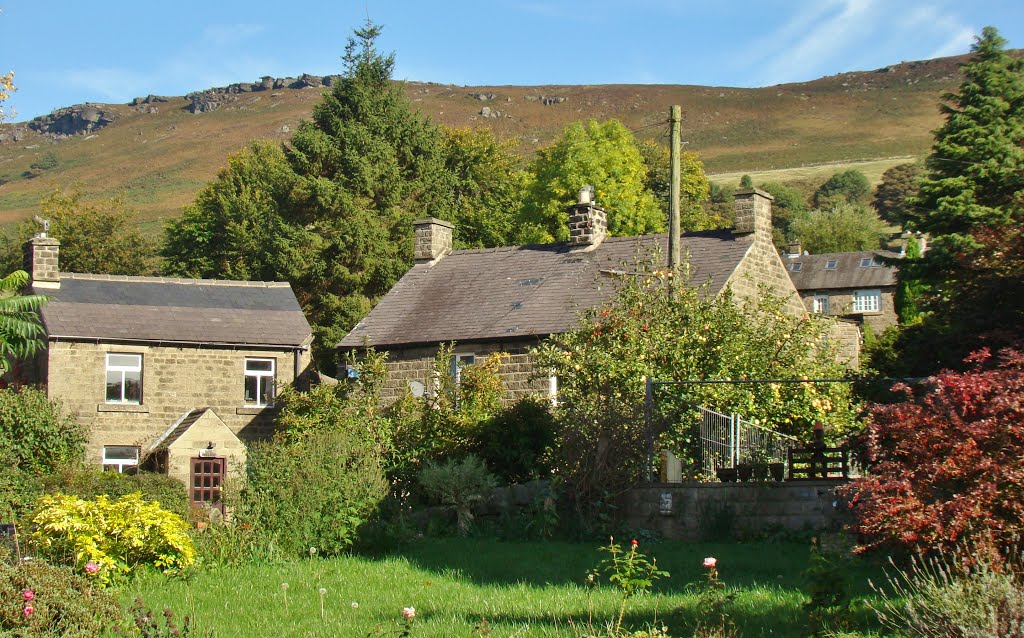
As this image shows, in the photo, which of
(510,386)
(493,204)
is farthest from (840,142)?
(510,386)

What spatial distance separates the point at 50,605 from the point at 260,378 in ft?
83.4

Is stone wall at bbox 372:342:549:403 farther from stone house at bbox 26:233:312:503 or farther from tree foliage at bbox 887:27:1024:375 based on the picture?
tree foliage at bbox 887:27:1024:375

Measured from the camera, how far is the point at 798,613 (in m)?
10.2

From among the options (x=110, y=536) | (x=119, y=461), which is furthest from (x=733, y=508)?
(x=119, y=461)

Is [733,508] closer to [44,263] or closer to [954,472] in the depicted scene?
[954,472]

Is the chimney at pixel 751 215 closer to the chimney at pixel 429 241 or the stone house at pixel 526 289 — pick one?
the stone house at pixel 526 289

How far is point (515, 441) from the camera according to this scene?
2053 cm

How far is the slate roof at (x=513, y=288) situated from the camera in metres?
29.8

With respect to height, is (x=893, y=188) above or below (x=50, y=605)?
above

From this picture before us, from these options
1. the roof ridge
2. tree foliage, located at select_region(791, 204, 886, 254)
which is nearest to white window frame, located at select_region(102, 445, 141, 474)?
the roof ridge

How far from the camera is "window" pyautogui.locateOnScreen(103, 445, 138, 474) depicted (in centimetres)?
3297

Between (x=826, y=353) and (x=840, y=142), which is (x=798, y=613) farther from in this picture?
(x=840, y=142)

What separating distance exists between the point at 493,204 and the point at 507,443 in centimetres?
3359

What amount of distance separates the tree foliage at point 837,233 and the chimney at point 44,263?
7354 centimetres
